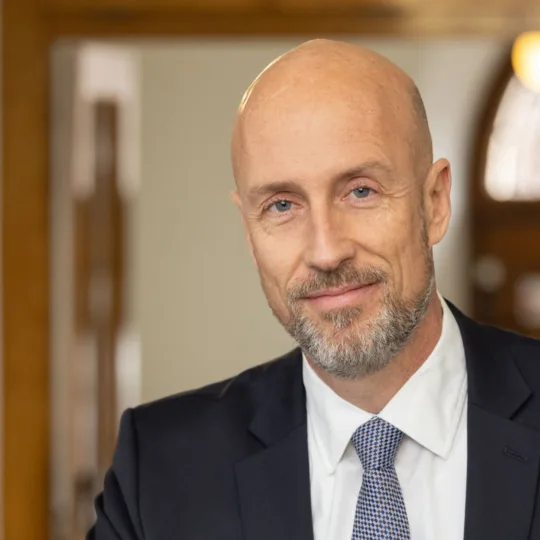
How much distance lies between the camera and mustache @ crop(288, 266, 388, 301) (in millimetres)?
1491

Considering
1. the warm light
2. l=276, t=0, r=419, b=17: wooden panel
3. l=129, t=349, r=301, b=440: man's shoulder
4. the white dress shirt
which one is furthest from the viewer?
the warm light

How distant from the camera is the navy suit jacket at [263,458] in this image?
1.56m

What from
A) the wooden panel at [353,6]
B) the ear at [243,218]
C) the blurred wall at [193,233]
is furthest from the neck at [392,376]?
the blurred wall at [193,233]

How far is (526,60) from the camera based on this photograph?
221 inches

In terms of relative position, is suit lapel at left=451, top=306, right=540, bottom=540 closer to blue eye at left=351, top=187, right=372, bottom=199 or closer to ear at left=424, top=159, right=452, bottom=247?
ear at left=424, top=159, right=452, bottom=247

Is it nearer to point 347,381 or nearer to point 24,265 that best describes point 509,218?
point 24,265

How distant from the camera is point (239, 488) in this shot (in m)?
1.68

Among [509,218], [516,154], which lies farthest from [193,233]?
[516,154]

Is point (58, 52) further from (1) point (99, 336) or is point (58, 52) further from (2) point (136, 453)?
(2) point (136, 453)

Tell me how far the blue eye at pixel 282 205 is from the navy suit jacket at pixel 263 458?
0.35 meters

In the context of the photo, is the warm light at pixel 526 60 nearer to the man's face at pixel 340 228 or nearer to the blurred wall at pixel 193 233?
the blurred wall at pixel 193 233

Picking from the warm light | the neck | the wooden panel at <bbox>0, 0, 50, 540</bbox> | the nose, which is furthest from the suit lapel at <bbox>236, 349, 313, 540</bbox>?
the warm light

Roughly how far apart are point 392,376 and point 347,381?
67mm

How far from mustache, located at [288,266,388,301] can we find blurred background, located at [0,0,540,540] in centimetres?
232
